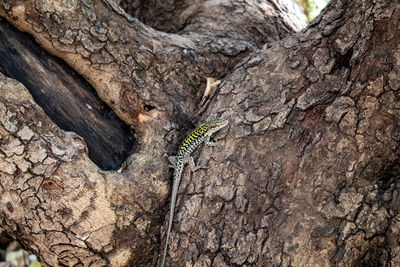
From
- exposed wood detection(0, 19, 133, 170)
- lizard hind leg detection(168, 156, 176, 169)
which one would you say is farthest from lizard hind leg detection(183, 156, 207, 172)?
exposed wood detection(0, 19, 133, 170)

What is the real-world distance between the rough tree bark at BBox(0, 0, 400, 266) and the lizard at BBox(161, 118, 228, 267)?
0.06 m

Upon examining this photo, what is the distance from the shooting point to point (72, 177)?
2793 mm

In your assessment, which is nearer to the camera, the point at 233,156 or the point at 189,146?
the point at 233,156

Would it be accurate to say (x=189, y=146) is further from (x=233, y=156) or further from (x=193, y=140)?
(x=233, y=156)

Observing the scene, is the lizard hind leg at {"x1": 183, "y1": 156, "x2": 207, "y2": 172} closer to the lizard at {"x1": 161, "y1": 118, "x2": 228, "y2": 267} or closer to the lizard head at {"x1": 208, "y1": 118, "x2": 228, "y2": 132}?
the lizard at {"x1": 161, "y1": 118, "x2": 228, "y2": 267}

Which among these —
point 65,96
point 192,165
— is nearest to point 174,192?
point 192,165

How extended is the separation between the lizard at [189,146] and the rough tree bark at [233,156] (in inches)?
2.5

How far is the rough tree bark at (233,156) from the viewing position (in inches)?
99.5

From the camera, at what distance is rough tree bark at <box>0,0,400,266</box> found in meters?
2.53

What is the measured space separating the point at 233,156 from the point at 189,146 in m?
0.51

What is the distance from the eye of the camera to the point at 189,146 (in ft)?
10.9

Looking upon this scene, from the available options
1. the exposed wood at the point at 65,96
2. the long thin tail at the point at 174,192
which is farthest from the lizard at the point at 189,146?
the exposed wood at the point at 65,96

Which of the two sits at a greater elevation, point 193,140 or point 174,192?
point 193,140

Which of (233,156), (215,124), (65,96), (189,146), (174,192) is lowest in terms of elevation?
(174,192)
